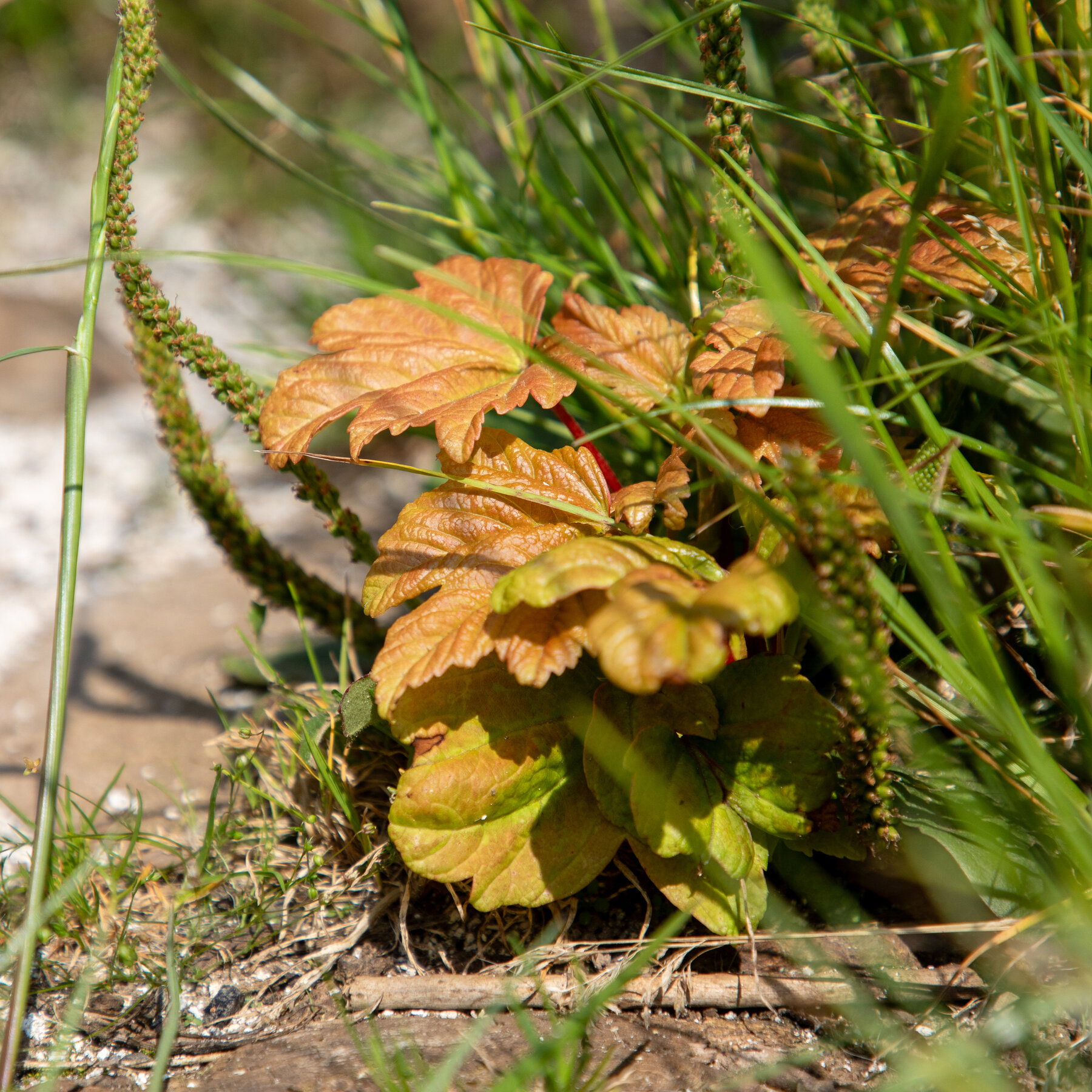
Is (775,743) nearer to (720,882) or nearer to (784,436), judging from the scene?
(720,882)

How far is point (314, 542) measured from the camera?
109 inches

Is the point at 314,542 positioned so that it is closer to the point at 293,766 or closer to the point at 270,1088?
the point at 293,766

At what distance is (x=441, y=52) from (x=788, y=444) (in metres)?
4.30

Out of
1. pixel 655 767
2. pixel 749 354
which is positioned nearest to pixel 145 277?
pixel 749 354

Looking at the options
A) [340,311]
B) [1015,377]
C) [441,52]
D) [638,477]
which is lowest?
[638,477]

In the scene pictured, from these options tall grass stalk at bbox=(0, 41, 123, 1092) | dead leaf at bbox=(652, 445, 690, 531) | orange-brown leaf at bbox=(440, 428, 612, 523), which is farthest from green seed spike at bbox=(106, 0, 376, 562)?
dead leaf at bbox=(652, 445, 690, 531)

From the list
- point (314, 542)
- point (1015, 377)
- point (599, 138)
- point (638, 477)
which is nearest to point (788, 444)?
point (1015, 377)

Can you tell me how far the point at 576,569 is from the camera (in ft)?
2.91

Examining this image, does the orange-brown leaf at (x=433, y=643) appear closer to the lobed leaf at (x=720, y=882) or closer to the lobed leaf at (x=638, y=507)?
the lobed leaf at (x=638, y=507)

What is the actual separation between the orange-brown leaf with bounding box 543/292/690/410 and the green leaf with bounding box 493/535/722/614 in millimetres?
303

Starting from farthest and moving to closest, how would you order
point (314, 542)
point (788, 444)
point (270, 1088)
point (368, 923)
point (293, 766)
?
point (314, 542)
point (293, 766)
point (368, 923)
point (788, 444)
point (270, 1088)

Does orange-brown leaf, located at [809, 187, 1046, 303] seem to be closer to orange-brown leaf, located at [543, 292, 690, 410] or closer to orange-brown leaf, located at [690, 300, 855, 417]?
orange-brown leaf, located at [690, 300, 855, 417]

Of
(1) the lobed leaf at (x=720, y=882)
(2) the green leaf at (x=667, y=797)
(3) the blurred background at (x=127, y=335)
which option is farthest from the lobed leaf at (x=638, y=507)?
(3) the blurred background at (x=127, y=335)

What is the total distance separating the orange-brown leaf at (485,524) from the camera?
1.08 metres
